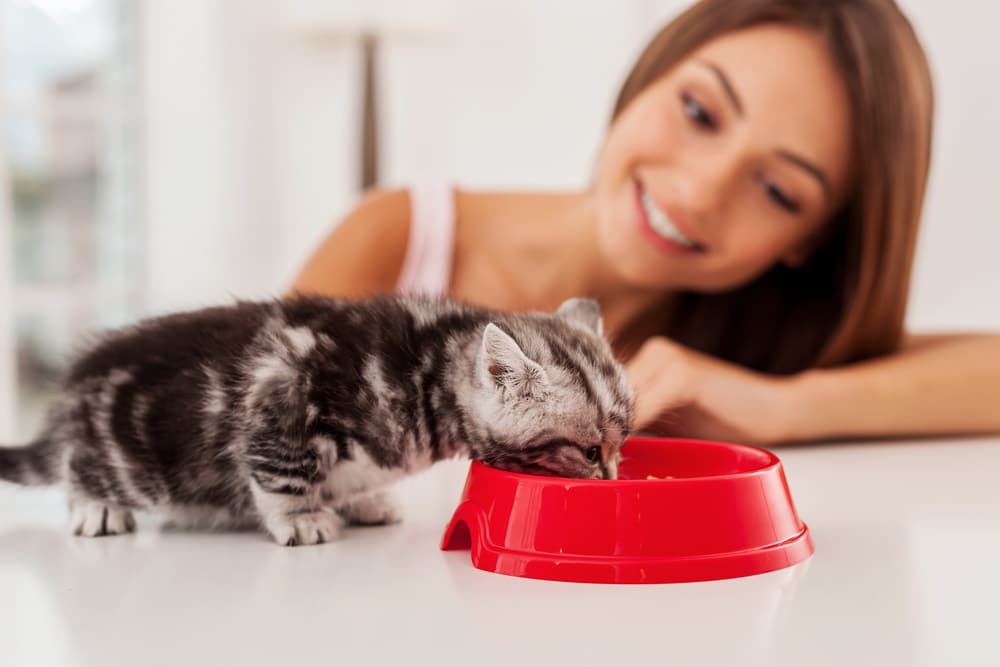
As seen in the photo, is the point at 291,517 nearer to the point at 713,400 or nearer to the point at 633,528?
the point at 633,528

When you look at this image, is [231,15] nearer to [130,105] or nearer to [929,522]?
[130,105]

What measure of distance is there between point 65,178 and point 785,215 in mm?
3138

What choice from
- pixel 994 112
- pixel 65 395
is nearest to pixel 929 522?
pixel 65 395

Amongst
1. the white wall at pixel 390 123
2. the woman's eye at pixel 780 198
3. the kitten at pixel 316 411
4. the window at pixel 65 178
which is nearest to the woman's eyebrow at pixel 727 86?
the woman's eye at pixel 780 198

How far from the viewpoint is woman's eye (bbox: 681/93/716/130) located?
237cm

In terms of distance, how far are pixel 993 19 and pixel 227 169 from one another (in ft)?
9.79

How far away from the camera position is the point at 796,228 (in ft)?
7.95

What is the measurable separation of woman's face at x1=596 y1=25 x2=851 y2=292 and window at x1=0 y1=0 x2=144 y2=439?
248 cm

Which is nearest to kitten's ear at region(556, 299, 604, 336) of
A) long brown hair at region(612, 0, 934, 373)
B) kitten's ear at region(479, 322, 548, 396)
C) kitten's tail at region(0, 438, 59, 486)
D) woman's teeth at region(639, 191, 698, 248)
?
kitten's ear at region(479, 322, 548, 396)

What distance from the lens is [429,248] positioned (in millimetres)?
2859

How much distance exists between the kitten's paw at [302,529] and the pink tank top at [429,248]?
1502 mm

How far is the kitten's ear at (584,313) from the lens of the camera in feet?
5.11

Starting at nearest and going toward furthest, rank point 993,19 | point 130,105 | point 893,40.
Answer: point 893,40
point 993,19
point 130,105

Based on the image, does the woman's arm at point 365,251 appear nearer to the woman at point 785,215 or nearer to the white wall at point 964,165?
the woman at point 785,215
